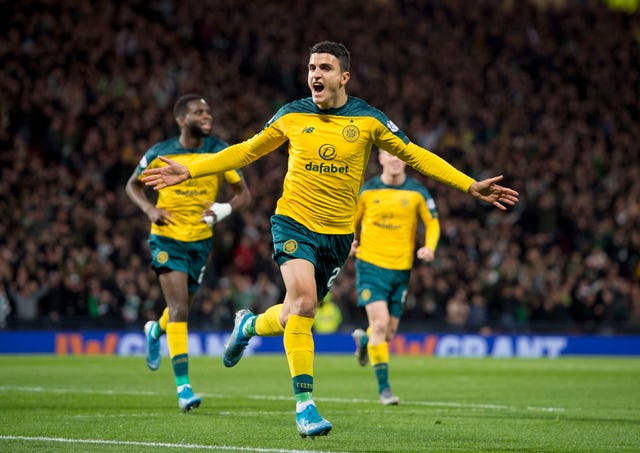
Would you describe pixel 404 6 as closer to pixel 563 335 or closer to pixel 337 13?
pixel 337 13

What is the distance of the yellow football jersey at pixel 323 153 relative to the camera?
26.7 ft

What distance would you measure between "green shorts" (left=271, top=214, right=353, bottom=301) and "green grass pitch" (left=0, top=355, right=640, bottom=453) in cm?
128

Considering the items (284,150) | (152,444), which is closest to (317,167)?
(152,444)

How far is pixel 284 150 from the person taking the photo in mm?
27250

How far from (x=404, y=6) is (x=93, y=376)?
67.0 feet

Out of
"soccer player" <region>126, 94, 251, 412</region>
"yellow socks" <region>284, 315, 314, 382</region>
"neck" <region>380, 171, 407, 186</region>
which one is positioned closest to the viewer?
"yellow socks" <region>284, 315, 314, 382</region>

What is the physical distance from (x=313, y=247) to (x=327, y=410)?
117 inches

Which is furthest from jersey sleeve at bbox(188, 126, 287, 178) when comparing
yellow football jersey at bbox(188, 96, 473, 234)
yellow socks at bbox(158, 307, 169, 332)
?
yellow socks at bbox(158, 307, 169, 332)

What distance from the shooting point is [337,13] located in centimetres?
3117

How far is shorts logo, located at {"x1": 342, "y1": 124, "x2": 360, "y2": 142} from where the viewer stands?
815cm

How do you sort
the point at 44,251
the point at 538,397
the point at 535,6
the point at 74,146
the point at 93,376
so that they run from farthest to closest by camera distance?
the point at 535,6 < the point at 74,146 < the point at 44,251 < the point at 93,376 < the point at 538,397

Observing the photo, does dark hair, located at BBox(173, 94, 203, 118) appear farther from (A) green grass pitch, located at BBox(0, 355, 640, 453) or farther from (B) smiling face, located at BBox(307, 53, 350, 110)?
(B) smiling face, located at BBox(307, 53, 350, 110)

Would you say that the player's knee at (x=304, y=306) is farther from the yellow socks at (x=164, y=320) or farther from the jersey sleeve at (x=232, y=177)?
the jersey sleeve at (x=232, y=177)

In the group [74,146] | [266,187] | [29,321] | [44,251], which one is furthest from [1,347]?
[266,187]
